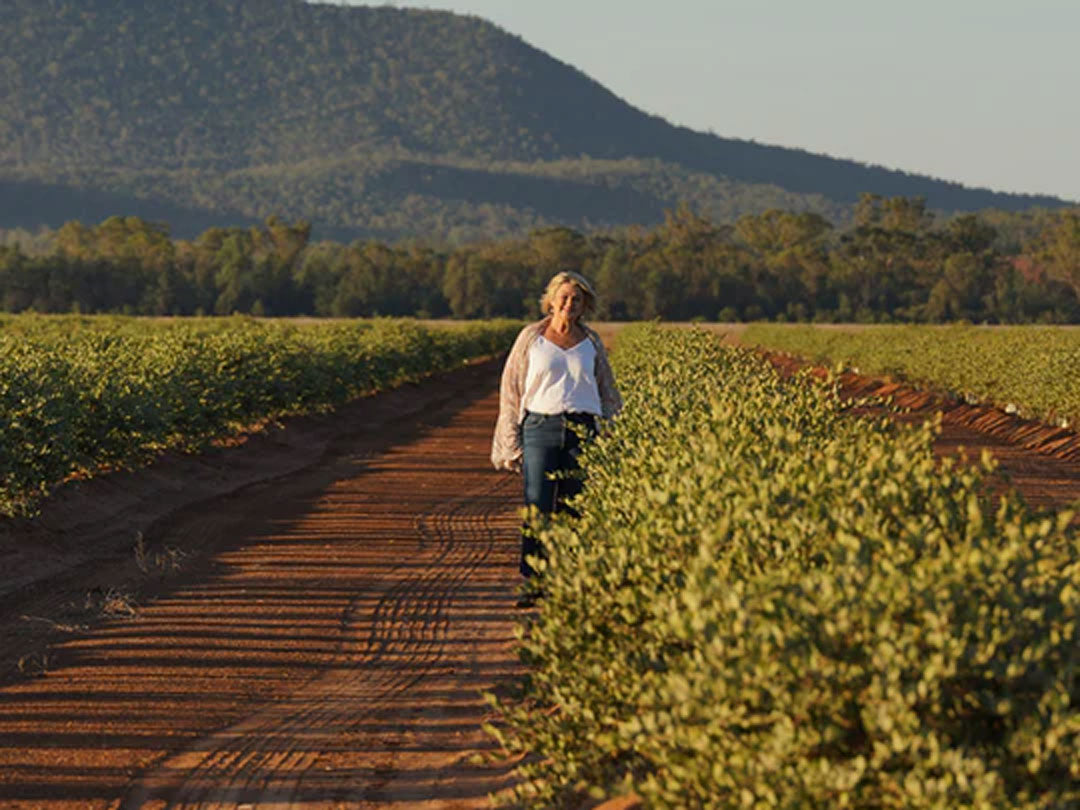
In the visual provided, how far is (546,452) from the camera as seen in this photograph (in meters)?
8.73

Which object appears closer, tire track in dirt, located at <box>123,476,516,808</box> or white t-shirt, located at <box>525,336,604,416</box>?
tire track in dirt, located at <box>123,476,516,808</box>

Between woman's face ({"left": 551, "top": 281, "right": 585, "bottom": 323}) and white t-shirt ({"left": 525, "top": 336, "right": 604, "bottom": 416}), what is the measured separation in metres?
0.19

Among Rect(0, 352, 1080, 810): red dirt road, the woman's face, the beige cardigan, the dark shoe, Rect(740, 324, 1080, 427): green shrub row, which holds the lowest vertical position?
Rect(0, 352, 1080, 810): red dirt road

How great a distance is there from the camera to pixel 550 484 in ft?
29.0

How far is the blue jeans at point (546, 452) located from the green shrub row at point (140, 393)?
482 cm

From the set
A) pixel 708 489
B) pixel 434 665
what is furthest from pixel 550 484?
pixel 708 489

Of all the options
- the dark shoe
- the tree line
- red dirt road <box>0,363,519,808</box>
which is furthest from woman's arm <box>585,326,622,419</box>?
the tree line

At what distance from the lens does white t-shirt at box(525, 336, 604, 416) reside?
8.67m

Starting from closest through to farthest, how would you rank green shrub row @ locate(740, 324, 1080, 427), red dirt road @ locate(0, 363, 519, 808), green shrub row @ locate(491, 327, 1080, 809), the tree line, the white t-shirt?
green shrub row @ locate(491, 327, 1080, 809) < red dirt road @ locate(0, 363, 519, 808) < the white t-shirt < green shrub row @ locate(740, 324, 1080, 427) < the tree line

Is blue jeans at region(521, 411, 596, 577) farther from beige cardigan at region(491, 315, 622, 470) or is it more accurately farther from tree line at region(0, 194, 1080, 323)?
tree line at region(0, 194, 1080, 323)

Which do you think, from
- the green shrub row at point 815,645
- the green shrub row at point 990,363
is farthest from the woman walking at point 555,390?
the green shrub row at point 990,363

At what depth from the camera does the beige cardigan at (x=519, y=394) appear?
8.79 m

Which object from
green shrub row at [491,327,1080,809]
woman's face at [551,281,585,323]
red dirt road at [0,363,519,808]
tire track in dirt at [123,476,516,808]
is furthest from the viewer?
woman's face at [551,281,585,323]

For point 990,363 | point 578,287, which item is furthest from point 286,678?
point 990,363
